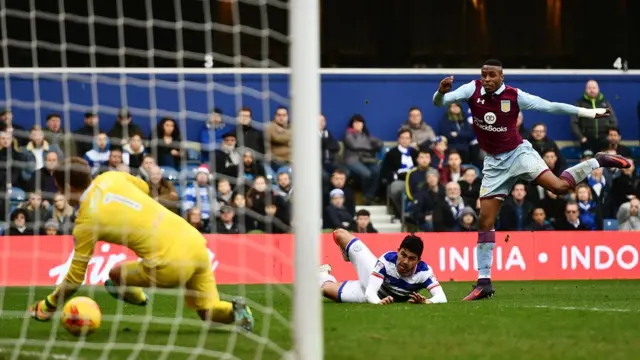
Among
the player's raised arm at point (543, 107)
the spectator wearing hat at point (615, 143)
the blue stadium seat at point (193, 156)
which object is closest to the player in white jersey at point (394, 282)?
the player's raised arm at point (543, 107)

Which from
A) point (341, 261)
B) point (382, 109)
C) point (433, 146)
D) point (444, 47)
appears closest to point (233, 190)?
point (341, 261)

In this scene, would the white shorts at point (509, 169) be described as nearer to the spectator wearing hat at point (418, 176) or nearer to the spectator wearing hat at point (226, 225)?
the spectator wearing hat at point (226, 225)

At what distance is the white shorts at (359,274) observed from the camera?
1145 cm

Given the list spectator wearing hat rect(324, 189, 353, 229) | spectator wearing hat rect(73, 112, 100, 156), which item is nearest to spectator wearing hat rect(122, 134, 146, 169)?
spectator wearing hat rect(73, 112, 100, 156)

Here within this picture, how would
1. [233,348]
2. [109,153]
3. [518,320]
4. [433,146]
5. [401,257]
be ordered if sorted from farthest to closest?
1. [433,146]
2. [109,153]
3. [401,257]
4. [518,320]
5. [233,348]

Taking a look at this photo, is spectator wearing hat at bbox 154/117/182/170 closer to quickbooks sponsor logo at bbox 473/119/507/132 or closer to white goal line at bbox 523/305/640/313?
quickbooks sponsor logo at bbox 473/119/507/132

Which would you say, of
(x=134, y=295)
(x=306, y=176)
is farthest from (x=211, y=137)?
(x=306, y=176)

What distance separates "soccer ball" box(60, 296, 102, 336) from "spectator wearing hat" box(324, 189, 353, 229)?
29.4 feet

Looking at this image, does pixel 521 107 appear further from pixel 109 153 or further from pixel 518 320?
pixel 109 153

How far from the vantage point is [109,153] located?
49.8 ft

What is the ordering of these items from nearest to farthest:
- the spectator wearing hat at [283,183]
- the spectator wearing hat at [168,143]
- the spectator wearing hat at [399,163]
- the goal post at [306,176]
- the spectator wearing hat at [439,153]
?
the goal post at [306,176], the spectator wearing hat at [283,183], the spectator wearing hat at [168,143], the spectator wearing hat at [399,163], the spectator wearing hat at [439,153]

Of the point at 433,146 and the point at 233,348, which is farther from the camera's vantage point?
the point at 433,146

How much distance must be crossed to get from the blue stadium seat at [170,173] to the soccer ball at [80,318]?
745 cm

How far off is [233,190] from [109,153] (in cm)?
172
